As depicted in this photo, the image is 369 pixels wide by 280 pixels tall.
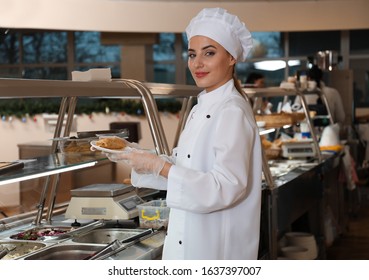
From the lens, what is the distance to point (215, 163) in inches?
69.2

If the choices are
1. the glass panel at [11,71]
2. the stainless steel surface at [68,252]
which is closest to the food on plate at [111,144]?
the stainless steel surface at [68,252]

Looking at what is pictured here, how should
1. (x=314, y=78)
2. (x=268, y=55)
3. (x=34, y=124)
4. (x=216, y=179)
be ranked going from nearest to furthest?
1. (x=216, y=179)
2. (x=314, y=78)
3. (x=34, y=124)
4. (x=268, y=55)

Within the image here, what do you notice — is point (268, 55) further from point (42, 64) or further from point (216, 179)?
point (216, 179)

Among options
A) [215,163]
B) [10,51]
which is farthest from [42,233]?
[10,51]

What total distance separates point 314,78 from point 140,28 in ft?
13.0

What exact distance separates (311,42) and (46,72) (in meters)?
4.50

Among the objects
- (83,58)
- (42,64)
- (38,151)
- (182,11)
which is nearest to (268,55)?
(182,11)

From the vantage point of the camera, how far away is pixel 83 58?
10.9 m

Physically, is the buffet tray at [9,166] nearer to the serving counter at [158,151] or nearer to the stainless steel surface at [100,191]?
the serving counter at [158,151]

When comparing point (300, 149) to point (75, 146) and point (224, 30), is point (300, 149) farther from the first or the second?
point (224, 30)

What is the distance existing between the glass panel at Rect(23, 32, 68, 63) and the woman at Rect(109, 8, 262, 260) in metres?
9.24

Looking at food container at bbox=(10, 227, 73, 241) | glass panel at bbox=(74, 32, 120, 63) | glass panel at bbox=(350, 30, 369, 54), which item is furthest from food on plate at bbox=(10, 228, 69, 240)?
glass panel at bbox=(74, 32, 120, 63)

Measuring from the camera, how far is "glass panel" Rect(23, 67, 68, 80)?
10.9 meters

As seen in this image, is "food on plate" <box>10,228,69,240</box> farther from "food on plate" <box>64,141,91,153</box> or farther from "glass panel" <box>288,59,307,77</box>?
"glass panel" <box>288,59,307,77</box>
